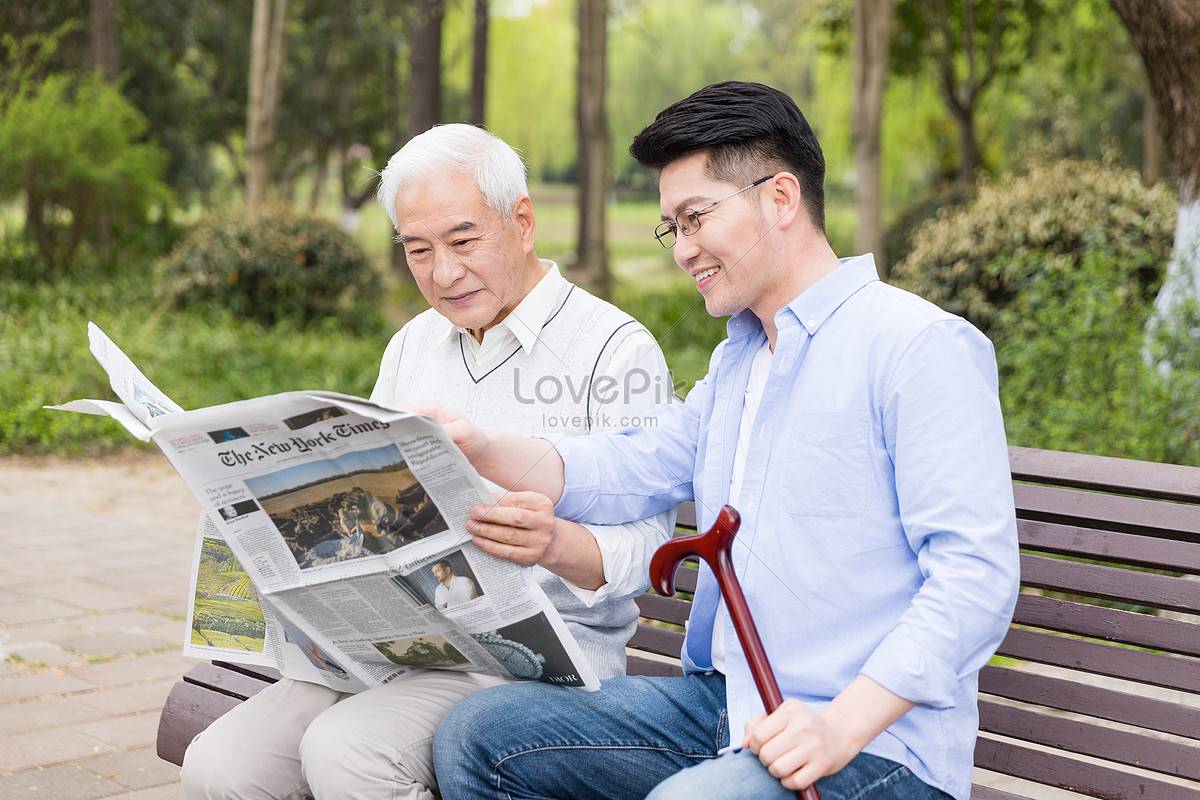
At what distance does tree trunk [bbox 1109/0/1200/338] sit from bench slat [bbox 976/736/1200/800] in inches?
120

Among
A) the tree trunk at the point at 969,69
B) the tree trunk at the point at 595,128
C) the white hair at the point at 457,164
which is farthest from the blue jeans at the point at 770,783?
the tree trunk at the point at 969,69

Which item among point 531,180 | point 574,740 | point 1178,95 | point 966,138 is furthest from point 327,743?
point 966,138

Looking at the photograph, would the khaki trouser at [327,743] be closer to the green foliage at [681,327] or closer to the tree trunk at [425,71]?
the green foliage at [681,327]

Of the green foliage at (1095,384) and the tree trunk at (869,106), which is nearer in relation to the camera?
the green foliage at (1095,384)

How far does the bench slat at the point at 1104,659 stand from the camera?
1.86 m

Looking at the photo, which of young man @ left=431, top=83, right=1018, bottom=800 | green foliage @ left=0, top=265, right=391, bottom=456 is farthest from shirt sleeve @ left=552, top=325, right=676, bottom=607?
green foliage @ left=0, top=265, right=391, bottom=456

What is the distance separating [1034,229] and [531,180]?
734cm

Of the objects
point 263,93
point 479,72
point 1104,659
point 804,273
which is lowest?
point 1104,659

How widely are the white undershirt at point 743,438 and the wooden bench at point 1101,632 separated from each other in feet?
1.64

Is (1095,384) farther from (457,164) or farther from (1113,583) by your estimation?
(457,164)

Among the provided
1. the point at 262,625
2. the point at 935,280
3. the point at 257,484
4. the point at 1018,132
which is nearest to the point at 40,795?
the point at 262,625

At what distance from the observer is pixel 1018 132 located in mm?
24000

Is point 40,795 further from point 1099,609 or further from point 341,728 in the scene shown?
point 1099,609

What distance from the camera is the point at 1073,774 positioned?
1929mm
